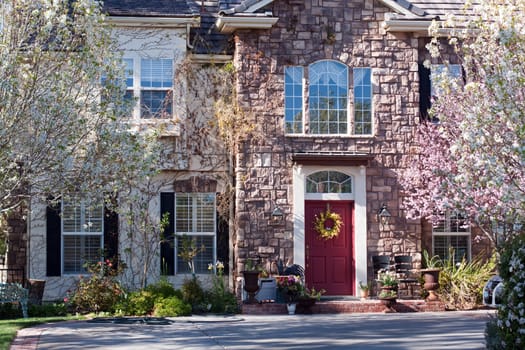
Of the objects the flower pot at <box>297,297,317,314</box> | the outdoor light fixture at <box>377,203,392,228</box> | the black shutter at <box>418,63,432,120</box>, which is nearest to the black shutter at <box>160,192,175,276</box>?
the flower pot at <box>297,297,317,314</box>

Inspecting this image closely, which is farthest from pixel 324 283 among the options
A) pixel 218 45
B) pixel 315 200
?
pixel 218 45

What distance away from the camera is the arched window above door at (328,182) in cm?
1928

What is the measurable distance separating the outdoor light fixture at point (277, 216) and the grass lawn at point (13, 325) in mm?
4930

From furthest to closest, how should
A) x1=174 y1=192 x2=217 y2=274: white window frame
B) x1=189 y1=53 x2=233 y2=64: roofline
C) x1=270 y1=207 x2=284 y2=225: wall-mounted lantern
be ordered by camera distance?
x1=189 y1=53 x2=233 y2=64: roofline → x1=174 y1=192 x2=217 y2=274: white window frame → x1=270 y1=207 x2=284 y2=225: wall-mounted lantern

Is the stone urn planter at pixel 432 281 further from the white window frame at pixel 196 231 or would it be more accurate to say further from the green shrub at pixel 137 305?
the green shrub at pixel 137 305

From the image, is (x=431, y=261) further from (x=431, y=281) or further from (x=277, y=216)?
(x=277, y=216)

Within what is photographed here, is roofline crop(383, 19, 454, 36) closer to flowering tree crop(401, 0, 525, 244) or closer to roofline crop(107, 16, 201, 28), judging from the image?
flowering tree crop(401, 0, 525, 244)

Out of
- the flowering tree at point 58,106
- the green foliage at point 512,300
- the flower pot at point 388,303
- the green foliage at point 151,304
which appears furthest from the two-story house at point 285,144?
the green foliage at point 512,300

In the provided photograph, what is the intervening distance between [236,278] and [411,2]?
809 centimetres

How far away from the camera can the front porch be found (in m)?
17.7

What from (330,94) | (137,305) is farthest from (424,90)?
(137,305)

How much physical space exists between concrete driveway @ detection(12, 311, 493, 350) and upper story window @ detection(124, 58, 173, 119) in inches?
207

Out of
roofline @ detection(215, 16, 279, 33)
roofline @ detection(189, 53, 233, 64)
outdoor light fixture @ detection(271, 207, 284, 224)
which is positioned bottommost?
outdoor light fixture @ detection(271, 207, 284, 224)

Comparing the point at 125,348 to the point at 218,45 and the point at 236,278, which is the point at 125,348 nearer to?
the point at 236,278
